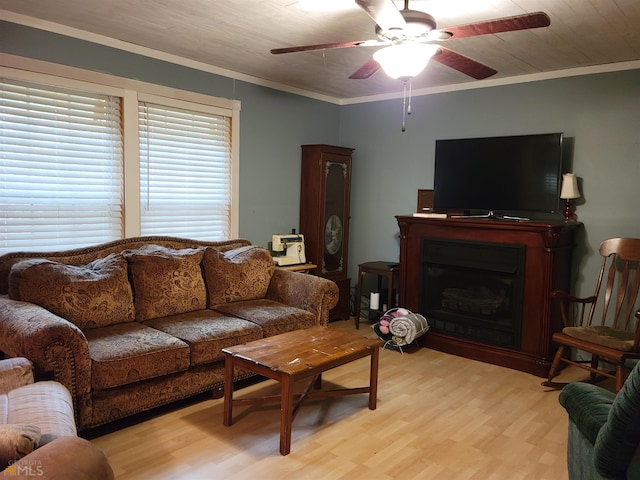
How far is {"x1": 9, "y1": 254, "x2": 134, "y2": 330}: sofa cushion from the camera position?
2.82 metres

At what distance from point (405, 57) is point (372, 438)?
6.38 feet

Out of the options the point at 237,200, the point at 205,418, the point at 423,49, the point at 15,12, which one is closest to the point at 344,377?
the point at 205,418

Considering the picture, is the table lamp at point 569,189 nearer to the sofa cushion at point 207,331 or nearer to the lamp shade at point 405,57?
the lamp shade at point 405,57

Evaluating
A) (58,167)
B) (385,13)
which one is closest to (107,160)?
(58,167)

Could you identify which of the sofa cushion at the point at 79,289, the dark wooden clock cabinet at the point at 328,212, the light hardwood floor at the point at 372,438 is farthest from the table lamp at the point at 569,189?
the sofa cushion at the point at 79,289

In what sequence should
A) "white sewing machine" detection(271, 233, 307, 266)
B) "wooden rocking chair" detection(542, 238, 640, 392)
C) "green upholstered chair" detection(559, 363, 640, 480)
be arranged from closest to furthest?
"green upholstered chair" detection(559, 363, 640, 480), "wooden rocking chair" detection(542, 238, 640, 392), "white sewing machine" detection(271, 233, 307, 266)

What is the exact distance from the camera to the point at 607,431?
1.44 m

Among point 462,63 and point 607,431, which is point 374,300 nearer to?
point 462,63

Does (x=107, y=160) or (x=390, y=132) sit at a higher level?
(x=390, y=132)

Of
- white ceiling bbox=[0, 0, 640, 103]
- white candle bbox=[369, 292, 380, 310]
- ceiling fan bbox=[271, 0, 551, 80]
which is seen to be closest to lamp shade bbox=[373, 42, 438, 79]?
ceiling fan bbox=[271, 0, 551, 80]

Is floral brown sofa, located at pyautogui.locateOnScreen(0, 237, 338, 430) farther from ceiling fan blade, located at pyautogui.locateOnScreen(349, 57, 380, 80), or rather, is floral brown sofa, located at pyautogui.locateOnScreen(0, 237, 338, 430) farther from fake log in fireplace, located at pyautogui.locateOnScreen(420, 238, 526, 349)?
ceiling fan blade, located at pyautogui.locateOnScreen(349, 57, 380, 80)

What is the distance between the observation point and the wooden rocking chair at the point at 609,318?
3.08 m

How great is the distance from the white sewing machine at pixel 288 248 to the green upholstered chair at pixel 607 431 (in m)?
A: 3.03

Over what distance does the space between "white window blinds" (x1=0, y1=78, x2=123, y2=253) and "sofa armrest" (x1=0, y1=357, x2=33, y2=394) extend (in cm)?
Answer: 127
